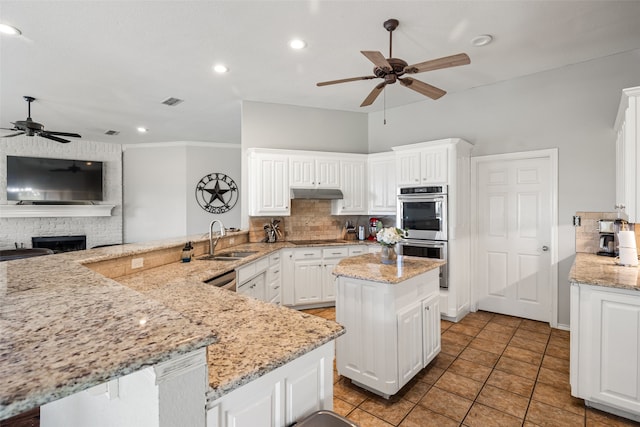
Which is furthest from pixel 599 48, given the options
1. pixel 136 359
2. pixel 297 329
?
pixel 136 359

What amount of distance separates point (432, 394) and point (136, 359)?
7.76 ft

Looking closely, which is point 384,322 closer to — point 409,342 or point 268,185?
point 409,342

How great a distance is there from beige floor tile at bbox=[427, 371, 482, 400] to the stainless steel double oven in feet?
4.70

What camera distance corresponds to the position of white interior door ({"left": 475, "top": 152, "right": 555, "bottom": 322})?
12.3ft

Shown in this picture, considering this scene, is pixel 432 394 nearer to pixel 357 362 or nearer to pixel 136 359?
pixel 357 362

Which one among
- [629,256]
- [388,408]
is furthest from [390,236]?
[629,256]

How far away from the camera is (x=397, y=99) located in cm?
466

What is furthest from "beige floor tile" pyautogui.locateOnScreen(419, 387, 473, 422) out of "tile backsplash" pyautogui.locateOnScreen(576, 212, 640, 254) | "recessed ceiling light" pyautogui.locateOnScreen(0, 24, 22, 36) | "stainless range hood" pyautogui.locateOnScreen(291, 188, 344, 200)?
"recessed ceiling light" pyautogui.locateOnScreen(0, 24, 22, 36)

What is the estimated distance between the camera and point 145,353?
2.15ft

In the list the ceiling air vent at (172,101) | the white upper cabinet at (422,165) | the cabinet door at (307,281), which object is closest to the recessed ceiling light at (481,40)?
the white upper cabinet at (422,165)

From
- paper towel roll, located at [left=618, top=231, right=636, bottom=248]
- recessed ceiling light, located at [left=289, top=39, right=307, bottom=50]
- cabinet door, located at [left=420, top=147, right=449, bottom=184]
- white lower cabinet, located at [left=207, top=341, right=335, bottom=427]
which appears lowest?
white lower cabinet, located at [left=207, top=341, right=335, bottom=427]

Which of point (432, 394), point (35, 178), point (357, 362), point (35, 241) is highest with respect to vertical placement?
point (35, 178)

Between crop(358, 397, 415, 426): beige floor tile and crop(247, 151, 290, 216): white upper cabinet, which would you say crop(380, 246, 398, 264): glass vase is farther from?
crop(247, 151, 290, 216): white upper cabinet

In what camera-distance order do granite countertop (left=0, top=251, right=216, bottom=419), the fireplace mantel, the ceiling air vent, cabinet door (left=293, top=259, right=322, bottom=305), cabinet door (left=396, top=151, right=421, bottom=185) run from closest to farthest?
granite countertop (left=0, top=251, right=216, bottom=419) < cabinet door (left=396, top=151, right=421, bottom=185) < cabinet door (left=293, top=259, right=322, bottom=305) < the ceiling air vent < the fireplace mantel
